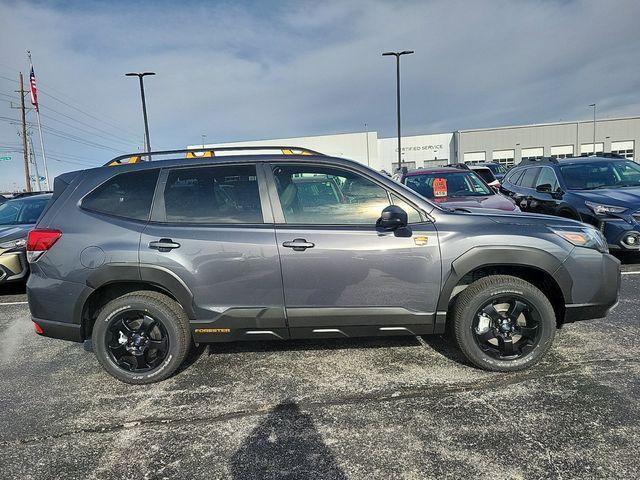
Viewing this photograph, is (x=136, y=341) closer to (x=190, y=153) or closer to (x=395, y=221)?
(x=190, y=153)

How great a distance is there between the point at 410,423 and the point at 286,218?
66.2 inches

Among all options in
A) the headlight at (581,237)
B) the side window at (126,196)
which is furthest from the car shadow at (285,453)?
the headlight at (581,237)

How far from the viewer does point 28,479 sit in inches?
92.0

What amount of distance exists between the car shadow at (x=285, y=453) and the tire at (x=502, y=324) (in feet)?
4.59

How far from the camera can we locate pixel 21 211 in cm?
756

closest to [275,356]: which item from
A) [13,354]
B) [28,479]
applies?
[28,479]

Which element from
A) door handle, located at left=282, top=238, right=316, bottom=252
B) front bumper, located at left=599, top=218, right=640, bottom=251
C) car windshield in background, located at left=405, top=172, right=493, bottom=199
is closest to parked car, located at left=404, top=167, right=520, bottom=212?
car windshield in background, located at left=405, top=172, right=493, bottom=199

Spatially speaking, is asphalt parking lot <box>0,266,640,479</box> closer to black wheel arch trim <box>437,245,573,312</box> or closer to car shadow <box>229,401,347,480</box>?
car shadow <box>229,401,347,480</box>

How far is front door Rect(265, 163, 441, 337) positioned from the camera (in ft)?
10.3

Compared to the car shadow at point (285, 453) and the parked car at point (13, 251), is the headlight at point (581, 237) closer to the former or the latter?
the car shadow at point (285, 453)

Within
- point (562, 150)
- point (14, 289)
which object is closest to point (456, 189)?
point (14, 289)

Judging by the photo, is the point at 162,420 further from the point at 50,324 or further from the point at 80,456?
the point at 50,324

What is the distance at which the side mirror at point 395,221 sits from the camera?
10.0 feet

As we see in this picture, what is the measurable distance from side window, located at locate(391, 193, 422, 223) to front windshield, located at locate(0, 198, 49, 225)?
650cm
